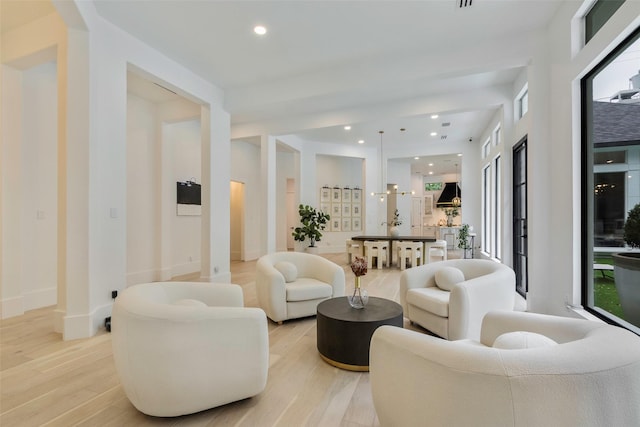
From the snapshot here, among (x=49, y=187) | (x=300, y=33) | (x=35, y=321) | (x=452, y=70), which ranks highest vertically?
(x=300, y=33)

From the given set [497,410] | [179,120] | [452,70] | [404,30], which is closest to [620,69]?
[452,70]

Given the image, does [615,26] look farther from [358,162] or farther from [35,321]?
[358,162]

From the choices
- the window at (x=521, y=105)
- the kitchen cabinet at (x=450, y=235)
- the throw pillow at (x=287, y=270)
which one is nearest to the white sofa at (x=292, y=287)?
the throw pillow at (x=287, y=270)

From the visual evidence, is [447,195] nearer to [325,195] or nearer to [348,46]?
[325,195]

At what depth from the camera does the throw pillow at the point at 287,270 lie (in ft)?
12.9

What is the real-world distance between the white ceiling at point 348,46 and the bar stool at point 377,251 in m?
2.93

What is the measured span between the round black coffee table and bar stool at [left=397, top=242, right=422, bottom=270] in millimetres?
4504

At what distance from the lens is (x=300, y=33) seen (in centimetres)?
397

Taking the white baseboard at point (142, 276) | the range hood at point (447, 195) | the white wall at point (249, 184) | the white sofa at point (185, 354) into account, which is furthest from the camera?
the range hood at point (447, 195)

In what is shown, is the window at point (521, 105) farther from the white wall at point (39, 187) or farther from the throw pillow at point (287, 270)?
the white wall at point (39, 187)

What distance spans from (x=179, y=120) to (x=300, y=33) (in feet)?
10.9

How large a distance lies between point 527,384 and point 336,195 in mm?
9888

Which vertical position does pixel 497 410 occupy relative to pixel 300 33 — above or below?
below

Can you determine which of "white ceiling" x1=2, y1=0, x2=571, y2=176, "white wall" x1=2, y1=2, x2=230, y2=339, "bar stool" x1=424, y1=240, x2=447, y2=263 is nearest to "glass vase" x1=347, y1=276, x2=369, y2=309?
"white wall" x1=2, y1=2, x2=230, y2=339
